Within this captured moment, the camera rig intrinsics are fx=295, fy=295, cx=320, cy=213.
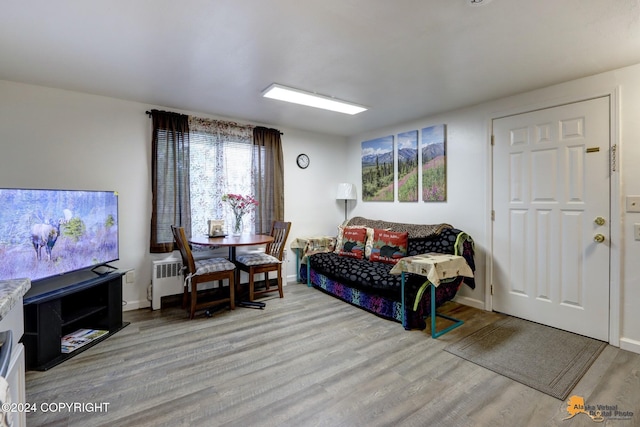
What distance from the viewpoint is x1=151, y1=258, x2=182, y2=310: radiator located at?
3293 mm

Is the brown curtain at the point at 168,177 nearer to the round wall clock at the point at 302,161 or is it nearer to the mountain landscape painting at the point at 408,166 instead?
the round wall clock at the point at 302,161

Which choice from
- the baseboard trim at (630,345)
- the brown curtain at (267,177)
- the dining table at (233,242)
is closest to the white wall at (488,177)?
the baseboard trim at (630,345)

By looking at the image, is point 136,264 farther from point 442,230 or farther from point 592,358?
point 592,358

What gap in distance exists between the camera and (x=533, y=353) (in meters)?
2.36

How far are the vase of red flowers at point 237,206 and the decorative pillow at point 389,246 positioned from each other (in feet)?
5.60

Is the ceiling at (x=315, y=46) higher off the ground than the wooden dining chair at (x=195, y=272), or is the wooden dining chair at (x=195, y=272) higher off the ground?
the ceiling at (x=315, y=46)

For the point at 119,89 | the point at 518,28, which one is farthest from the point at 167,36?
the point at 518,28

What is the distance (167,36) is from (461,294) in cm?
380

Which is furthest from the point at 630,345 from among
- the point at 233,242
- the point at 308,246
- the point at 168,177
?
the point at 168,177

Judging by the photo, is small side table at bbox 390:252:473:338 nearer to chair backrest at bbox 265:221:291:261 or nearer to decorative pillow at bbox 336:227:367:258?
decorative pillow at bbox 336:227:367:258

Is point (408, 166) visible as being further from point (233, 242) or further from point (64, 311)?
point (64, 311)

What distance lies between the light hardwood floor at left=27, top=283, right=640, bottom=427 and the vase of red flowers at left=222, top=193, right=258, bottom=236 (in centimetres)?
131

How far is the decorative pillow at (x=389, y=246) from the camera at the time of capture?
3.57m

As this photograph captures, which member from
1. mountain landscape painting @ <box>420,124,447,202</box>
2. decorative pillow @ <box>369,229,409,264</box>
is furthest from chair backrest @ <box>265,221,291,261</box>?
mountain landscape painting @ <box>420,124,447,202</box>
